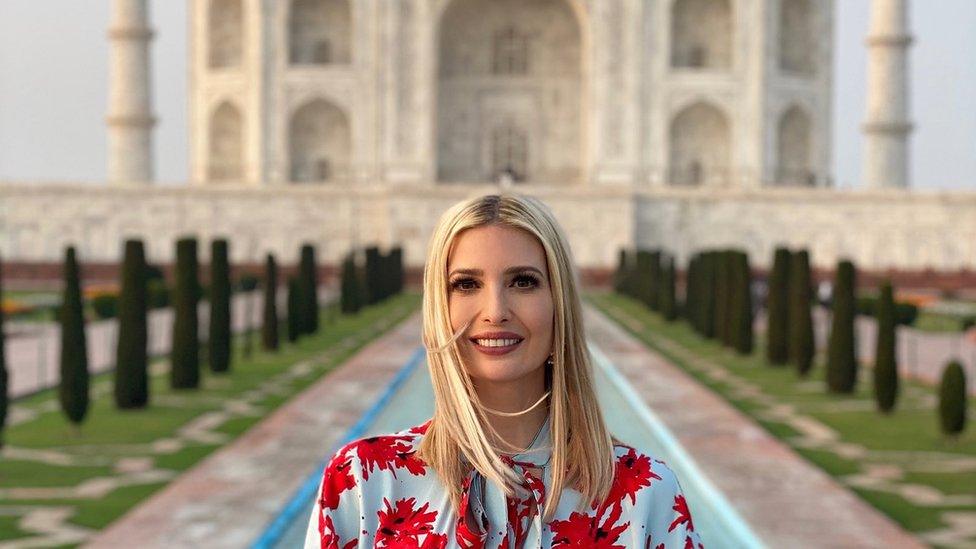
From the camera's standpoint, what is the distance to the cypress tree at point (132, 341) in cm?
857

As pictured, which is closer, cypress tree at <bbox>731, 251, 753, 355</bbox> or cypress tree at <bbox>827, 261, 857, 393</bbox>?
cypress tree at <bbox>827, 261, 857, 393</bbox>

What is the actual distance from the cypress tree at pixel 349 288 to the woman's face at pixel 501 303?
1508 centimetres

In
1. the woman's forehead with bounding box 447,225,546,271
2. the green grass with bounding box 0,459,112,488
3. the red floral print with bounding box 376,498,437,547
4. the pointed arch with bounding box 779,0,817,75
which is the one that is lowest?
the green grass with bounding box 0,459,112,488

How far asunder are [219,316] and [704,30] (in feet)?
70.2

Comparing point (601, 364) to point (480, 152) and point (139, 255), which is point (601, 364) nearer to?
point (139, 255)

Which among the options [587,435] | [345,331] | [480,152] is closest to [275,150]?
[480,152]

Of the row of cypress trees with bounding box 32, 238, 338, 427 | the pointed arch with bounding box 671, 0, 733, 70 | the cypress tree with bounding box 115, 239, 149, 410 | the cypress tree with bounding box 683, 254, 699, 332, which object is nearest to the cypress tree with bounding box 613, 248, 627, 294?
the cypress tree with bounding box 683, 254, 699, 332

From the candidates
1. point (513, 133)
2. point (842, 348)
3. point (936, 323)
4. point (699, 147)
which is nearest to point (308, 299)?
point (842, 348)

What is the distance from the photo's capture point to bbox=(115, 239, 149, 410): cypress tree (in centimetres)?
857

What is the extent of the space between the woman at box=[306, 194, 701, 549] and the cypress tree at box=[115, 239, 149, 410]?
7.32m

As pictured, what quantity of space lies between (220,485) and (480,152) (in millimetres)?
24791

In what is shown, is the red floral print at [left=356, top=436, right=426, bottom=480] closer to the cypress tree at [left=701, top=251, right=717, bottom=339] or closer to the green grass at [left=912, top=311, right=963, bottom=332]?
the cypress tree at [left=701, top=251, right=717, bottom=339]

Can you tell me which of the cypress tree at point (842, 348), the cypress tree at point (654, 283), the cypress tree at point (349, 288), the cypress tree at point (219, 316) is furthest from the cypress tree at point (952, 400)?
the cypress tree at point (349, 288)

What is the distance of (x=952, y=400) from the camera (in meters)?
7.54
